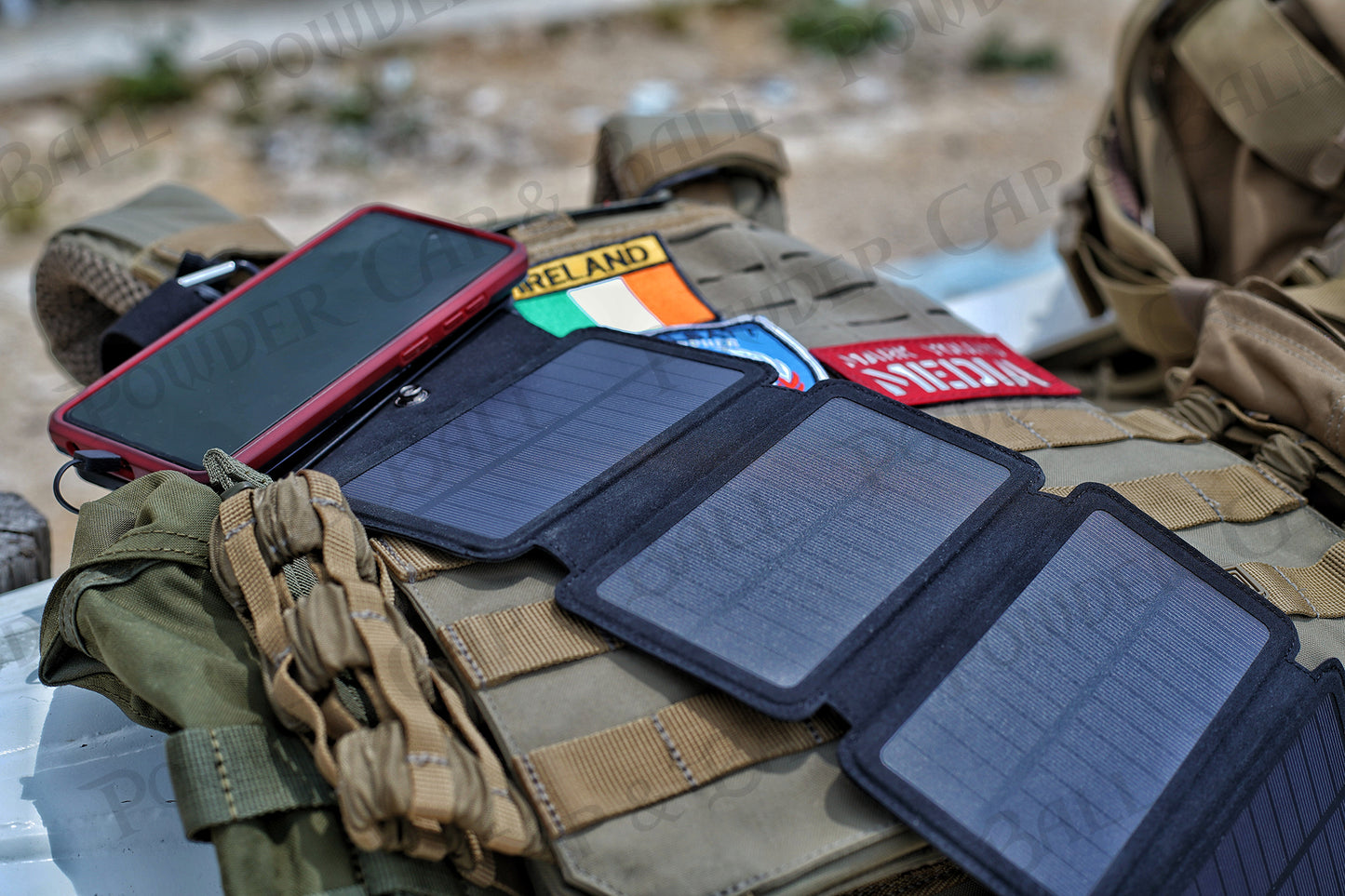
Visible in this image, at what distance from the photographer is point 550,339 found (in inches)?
50.3

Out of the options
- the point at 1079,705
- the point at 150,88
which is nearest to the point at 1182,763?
the point at 1079,705

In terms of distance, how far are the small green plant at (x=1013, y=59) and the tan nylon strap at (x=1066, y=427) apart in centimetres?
431

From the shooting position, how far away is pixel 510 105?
4.72m

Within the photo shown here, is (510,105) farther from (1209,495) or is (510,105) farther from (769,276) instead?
(1209,495)

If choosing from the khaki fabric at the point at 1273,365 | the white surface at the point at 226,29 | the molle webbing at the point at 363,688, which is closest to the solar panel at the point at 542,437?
the molle webbing at the point at 363,688

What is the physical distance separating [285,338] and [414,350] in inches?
6.6

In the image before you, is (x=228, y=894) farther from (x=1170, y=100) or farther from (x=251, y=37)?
(x=251, y=37)

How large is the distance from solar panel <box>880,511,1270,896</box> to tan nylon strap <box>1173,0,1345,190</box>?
1.07 meters

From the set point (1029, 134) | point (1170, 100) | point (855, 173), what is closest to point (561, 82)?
point (855, 173)

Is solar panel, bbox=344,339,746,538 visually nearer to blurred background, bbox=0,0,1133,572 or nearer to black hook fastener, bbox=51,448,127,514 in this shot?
black hook fastener, bbox=51,448,127,514

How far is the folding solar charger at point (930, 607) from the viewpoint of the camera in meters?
0.81

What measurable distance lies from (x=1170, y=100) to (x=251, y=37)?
15.4 feet

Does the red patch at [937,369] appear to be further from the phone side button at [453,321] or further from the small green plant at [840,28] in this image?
the small green plant at [840,28]

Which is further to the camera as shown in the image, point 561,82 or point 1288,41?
point 561,82
